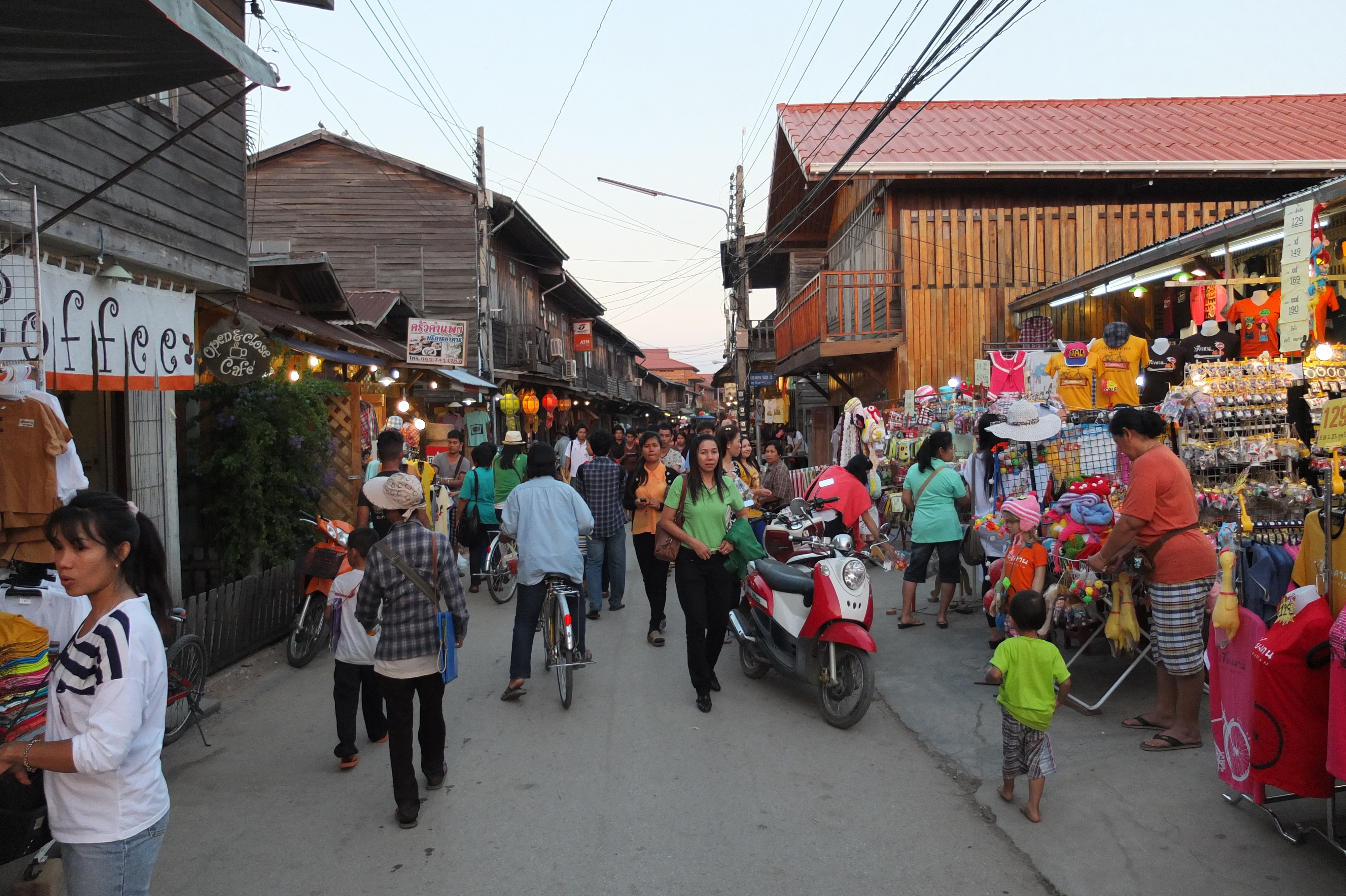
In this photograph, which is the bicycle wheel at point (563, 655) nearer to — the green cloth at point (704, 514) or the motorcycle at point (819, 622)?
the green cloth at point (704, 514)

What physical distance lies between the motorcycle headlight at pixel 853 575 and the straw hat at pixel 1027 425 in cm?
234

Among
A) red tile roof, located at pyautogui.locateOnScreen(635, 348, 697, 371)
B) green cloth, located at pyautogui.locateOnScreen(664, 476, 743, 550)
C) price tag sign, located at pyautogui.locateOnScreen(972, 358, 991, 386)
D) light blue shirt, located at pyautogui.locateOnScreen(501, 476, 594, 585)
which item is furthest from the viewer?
red tile roof, located at pyautogui.locateOnScreen(635, 348, 697, 371)

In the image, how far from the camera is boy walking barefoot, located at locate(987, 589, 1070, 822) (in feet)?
13.0

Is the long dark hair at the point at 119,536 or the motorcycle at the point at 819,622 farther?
the motorcycle at the point at 819,622

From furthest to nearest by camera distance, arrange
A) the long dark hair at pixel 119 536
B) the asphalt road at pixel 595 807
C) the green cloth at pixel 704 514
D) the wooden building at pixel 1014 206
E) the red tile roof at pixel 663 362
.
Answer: the red tile roof at pixel 663 362
the wooden building at pixel 1014 206
the green cloth at pixel 704 514
the asphalt road at pixel 595 807
the long dark hair at pixel 119 536

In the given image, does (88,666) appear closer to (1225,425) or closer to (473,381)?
(1225,425)

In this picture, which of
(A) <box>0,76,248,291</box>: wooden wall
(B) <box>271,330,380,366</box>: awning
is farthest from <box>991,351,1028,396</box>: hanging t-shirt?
(A) <box>0,76,248,291</box>: wooden wall

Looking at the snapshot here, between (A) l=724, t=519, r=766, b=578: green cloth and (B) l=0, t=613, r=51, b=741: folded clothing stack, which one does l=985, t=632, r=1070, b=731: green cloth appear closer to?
(A) l=724, t=519, r=766, b=578: green cloth

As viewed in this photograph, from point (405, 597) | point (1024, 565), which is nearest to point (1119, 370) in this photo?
point (1024, 565)

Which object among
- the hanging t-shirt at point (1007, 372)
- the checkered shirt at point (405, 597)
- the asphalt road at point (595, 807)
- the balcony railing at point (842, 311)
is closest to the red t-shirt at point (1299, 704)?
the asphalt road at point (595, 807)

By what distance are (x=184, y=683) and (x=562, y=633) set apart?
2304 mm

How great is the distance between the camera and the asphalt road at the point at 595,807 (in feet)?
11.6

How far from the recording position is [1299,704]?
3336 mm

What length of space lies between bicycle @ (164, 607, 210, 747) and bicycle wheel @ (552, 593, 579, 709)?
2.19 m
